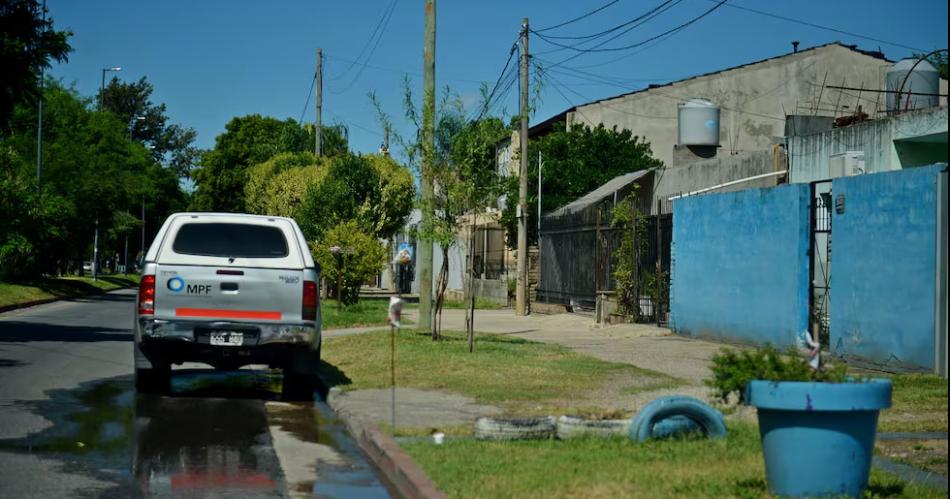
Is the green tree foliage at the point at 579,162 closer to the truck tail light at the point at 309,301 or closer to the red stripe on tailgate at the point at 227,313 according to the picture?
the truck tail light at the point at 309,301

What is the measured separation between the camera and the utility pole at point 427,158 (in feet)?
62.8

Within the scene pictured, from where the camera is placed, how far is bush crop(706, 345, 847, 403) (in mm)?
6738

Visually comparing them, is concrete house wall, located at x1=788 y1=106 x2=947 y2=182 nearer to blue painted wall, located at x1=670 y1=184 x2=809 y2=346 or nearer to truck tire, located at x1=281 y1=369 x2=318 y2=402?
blue painted wall, located at x1=670 y1=184 x2=809 y2=346

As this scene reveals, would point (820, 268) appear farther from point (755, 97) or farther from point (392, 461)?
point (755, 97)

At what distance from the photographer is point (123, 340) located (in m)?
21.9

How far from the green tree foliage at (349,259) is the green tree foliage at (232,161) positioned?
38.9 metres

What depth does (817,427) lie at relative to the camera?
6488 mm

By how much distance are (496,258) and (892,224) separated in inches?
1161

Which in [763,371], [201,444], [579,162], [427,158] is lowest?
[201,444]

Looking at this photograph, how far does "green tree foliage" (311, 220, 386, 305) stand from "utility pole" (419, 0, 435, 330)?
450 inches

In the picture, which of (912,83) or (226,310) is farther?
(912,83)

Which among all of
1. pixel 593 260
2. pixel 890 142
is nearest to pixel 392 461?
pixel 890 142

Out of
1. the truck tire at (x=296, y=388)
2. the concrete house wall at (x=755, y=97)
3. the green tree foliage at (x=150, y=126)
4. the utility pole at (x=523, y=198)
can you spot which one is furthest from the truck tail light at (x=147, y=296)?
the green tree foliage at (x=150, y=126)

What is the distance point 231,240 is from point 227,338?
4.57ft
